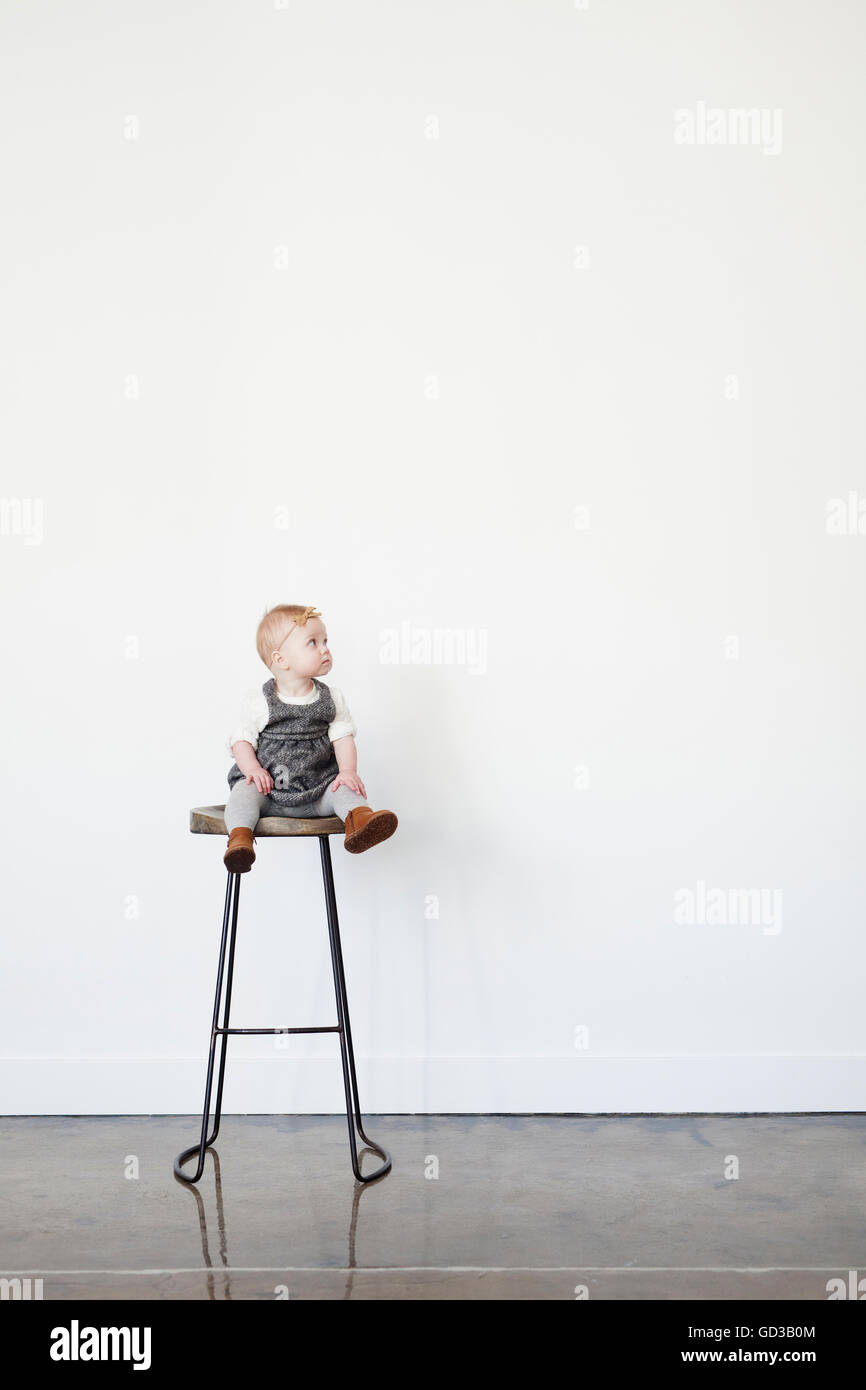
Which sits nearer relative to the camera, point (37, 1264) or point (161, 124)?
point (37, 1264)

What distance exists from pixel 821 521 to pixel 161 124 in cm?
207

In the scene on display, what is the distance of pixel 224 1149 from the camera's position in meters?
2.66

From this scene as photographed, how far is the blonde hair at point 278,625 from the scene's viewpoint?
251 cm

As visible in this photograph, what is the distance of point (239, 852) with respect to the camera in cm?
226

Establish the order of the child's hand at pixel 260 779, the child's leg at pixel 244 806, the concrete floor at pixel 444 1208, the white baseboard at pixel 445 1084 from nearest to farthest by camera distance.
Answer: the concrete floor at pixel 444 1208 → the child's leg at pixel 244 806 → the child's hand at pixel 260 779 → the white baseboard at pixel 445 1084

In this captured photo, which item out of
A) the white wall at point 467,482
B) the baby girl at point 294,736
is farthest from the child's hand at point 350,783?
the white wall at point 467,482

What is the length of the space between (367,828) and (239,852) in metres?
0.27

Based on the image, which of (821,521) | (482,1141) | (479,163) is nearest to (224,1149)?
(482,1141)

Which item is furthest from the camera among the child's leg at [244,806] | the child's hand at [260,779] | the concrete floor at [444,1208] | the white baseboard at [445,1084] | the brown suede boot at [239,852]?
the white baseboard at [445,1084]

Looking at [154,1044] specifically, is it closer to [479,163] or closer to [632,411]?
[632,411]

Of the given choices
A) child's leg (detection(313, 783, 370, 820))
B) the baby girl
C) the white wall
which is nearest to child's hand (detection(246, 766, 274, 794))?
the baby girl

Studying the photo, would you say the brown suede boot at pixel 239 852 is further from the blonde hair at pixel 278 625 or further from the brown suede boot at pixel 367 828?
the blonde hair at pixel 278 625

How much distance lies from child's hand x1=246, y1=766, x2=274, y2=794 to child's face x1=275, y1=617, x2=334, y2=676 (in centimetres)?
24
